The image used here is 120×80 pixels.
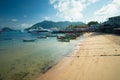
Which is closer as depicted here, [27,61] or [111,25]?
[27,61]

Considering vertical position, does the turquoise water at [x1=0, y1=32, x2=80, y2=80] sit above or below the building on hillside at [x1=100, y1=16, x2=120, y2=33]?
below

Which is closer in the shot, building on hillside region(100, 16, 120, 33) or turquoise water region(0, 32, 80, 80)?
turquoise water region(0, 32, 80, 80)

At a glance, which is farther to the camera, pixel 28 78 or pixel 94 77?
pixel 28 78

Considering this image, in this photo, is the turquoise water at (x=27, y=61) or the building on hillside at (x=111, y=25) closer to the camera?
the turquoise water at (x=27, y=61)

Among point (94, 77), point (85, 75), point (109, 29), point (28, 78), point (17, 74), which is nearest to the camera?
point (94, 77)

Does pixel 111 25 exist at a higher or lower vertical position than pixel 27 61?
higher

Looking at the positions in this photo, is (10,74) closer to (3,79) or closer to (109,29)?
(3,79)

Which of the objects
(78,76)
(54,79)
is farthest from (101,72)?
(54,79)

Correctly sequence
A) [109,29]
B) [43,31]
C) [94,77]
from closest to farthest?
[94,77]
[109,29]
[43,31]

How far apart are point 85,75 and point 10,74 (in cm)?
708

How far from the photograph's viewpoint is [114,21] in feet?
249

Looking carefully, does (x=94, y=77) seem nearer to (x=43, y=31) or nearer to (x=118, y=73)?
(x=118, y=73)

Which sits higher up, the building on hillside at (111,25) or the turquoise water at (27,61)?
the building on hillside at (111,25)

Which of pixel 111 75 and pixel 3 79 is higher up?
pixel 111 75
